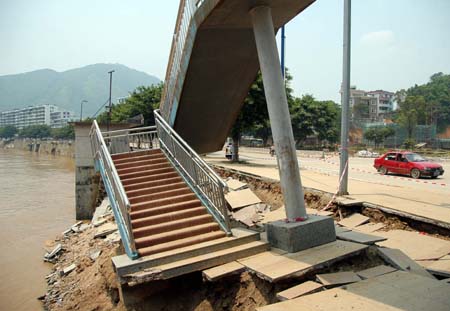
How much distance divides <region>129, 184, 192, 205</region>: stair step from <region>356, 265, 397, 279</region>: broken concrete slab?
12.9ft

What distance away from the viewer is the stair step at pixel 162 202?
267 inches

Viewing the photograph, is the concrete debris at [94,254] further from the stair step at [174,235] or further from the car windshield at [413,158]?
the car windshield at [413,158]

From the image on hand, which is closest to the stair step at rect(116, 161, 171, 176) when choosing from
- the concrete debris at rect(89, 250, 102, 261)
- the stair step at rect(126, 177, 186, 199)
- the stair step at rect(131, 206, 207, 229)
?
the stair step at rect(126, 177, 186, 199)

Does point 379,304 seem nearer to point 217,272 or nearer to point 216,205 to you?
point 217,272

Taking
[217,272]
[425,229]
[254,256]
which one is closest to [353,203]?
[425,229]

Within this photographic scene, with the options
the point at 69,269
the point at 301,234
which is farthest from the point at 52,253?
the point at 301,234

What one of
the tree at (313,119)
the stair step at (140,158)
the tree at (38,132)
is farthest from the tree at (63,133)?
the stair step at (140,158)

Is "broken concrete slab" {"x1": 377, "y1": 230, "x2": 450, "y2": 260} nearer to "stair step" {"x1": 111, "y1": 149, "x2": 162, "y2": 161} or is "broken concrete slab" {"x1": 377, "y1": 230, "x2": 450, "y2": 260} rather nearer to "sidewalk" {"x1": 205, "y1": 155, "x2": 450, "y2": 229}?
"sidewalk" {"x1": 205, "y1": 155, "x2": 450, "y2": 229}

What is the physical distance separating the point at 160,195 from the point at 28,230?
11.0 metres

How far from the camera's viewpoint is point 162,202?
7020 mm

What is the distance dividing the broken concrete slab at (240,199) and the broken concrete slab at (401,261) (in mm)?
5404

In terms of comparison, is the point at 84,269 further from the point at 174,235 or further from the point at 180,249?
the point at 180,249

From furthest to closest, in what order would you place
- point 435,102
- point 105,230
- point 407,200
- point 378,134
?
point 435,102 → point 378,134 → point 105,230 → point 407,200

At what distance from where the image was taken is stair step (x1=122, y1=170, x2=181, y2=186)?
757 centimetres
